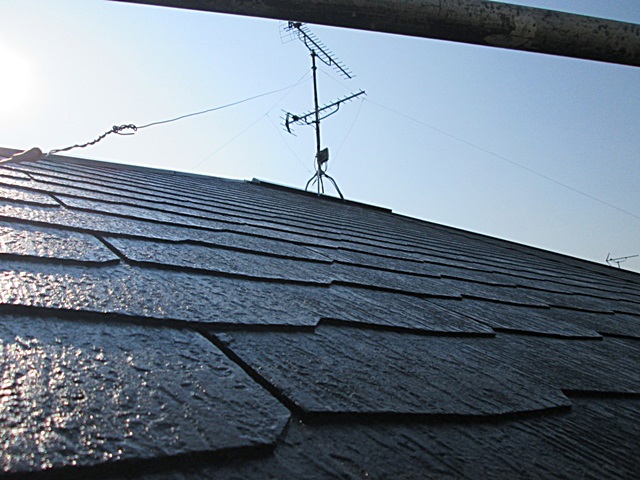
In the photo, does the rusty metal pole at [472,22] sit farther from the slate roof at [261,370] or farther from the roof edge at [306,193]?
the roof edge at [306,193]

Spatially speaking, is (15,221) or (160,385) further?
(15,221)

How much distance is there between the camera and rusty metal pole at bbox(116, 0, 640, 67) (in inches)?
31.0

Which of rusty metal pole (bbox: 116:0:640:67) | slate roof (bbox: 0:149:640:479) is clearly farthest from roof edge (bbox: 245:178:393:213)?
rusty metal pole (bbox: 116:0:640:67)

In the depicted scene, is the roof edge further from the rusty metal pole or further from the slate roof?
the rusty metal pole

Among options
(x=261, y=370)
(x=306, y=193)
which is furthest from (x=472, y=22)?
(x=306, y=193)

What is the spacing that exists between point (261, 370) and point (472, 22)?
0.69 meters

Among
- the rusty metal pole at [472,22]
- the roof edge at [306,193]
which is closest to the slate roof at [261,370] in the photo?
the rusty metal pole at [472,22]

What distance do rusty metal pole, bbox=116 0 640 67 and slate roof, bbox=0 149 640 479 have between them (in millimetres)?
508

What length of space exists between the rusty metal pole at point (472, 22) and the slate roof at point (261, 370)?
1.67ft

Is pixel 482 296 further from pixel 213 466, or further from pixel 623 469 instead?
pixel 213 466

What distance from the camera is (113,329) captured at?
72cm

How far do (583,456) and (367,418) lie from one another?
1.09 feet

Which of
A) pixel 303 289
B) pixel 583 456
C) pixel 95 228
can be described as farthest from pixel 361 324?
pixel 95 228

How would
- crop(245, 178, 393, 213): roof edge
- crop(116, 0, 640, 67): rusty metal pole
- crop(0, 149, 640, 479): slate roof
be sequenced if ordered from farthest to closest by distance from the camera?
crop(245, 178, 393, 213): roof edge
crop(116, 0, 640, 67): rusty metal pole
crop(0, 149, 640, 479): slate roof
